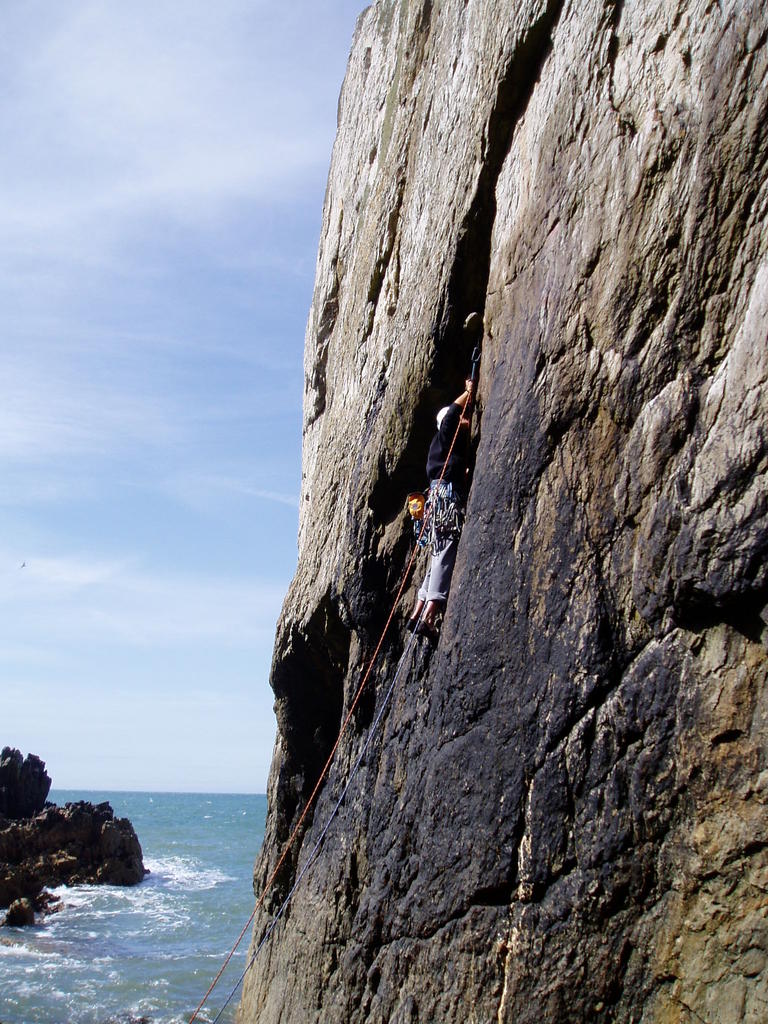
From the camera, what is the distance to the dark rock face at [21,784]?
4028 cm

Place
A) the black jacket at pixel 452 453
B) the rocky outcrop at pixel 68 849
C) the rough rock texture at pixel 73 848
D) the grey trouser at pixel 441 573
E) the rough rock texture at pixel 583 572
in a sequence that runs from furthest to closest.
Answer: the rough rock texture at pixel 73 848 < the rocky outcrop at pixel 68 849 < the black jacket at pixel 452 453 < the grey trouser at pixel 441 573 < the rough rock texture at pixel 583 572

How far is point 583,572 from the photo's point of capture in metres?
5.87

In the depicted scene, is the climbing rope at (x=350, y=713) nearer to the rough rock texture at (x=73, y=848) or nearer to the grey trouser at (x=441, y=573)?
the grey trouser at (x=441, y=573)

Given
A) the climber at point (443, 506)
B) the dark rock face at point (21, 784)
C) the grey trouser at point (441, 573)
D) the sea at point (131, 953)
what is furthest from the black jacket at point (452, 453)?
the dark rock face at point (21, 784)

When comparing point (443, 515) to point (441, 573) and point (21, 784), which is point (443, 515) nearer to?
point (441, 573)

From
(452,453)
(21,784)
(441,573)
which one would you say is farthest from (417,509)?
(21,784)

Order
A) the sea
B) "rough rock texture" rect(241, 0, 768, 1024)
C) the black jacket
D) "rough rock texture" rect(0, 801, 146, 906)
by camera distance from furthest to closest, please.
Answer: "rough rock texture" rect(0, 801, 146, 906)
the sea
the black jacket
"rough rock texture" rect(241, 0, 768, 1024)

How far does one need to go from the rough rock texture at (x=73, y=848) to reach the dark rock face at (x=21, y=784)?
146 inches

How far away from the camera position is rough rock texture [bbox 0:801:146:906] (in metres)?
33.5

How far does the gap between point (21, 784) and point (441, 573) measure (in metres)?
39.8

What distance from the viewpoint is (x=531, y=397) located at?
6.46m

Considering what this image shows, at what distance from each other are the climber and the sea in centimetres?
761

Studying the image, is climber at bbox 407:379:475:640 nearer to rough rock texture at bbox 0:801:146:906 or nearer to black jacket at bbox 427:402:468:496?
black jacket at bbox 427:402:468:496

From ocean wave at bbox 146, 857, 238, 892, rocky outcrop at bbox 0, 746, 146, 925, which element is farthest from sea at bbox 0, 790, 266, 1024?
rocky outcrop at bbox 0, 746, 146, 925
